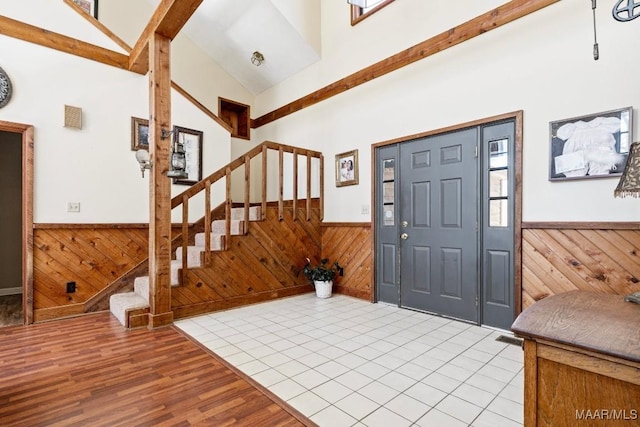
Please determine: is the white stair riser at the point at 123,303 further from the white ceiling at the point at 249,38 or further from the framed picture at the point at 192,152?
the white ceiling at the point at 249,38

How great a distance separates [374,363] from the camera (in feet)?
7.97

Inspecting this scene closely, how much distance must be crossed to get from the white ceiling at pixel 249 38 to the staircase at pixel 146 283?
2.77 m

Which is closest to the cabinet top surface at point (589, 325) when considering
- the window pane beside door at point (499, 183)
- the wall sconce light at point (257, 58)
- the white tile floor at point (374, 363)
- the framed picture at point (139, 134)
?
the white tile floor at point (374, 363)

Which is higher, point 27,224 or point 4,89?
point 4,89

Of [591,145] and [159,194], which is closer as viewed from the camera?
[591,145]

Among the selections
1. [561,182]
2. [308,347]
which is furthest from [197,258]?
[561,182]

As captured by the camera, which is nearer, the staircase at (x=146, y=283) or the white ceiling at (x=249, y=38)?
the staircase at (x=146, y=283)

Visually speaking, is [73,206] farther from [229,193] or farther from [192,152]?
[229,193]

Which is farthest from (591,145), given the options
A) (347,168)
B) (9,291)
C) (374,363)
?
(9,291)

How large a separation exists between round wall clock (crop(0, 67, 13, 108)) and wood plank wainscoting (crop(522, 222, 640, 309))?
529 centimetres

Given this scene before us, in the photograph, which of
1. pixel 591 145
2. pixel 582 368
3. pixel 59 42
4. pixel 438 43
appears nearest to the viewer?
pixel 582 368

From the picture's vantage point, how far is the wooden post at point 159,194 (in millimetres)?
3271

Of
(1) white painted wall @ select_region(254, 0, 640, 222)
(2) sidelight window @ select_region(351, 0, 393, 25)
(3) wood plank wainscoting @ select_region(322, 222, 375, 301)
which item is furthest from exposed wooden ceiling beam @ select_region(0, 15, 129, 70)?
(3) wood plank wainscoting @ select_region(322, 222, 375, 301)

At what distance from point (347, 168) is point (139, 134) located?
283 cm
